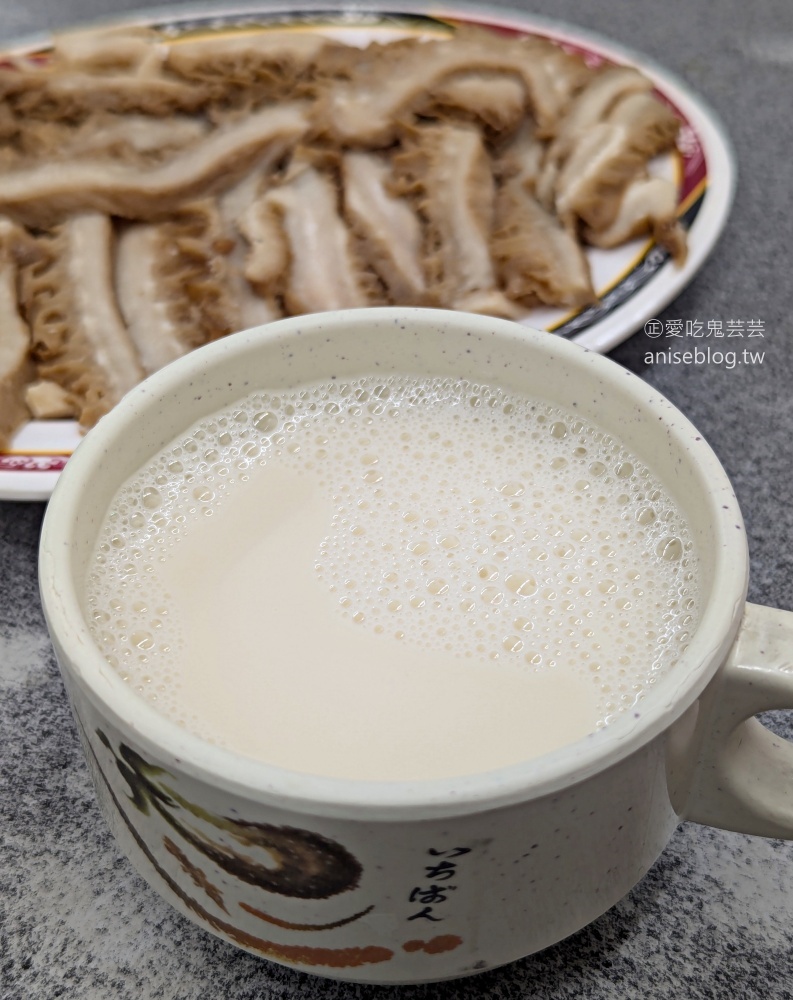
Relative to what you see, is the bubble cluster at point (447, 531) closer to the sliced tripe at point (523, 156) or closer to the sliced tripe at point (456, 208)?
the sliced tripe at point (456, 208)

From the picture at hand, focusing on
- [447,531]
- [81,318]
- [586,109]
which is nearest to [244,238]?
[81,318]

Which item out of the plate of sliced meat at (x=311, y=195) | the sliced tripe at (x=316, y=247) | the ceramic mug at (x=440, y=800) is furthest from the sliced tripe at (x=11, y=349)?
the ceramic mug at (x=440, y=800)

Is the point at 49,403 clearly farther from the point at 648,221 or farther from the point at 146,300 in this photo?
the point at 648,221

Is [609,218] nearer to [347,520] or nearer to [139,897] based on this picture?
[347,520]

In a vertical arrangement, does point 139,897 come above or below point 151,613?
below

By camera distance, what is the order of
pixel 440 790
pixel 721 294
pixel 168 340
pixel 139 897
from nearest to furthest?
pixel 440 790, pixel 139 897, pixel 168 340, pixel 721 294

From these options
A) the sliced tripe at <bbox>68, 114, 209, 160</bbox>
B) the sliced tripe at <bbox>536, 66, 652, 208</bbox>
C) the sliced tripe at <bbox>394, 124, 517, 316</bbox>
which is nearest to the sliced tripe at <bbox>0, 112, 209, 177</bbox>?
the sliced tripe at <bbox>68, 114, 209, 160</bbox>

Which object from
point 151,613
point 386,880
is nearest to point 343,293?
point 151,613
